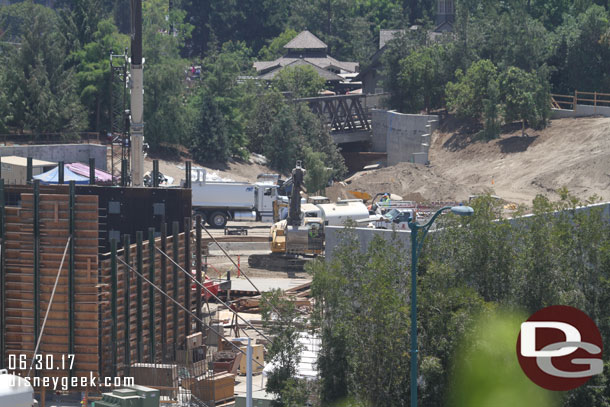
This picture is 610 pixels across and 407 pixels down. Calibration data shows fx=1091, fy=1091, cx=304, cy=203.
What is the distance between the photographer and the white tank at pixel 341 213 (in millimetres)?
53125

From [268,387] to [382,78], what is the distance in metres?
77.8

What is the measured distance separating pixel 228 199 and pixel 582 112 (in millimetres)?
29409

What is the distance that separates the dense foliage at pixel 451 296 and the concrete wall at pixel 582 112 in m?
52.0

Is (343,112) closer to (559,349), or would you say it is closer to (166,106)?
(166,106)

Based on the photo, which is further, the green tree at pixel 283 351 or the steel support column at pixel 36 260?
the steel support column at pixel 36 260

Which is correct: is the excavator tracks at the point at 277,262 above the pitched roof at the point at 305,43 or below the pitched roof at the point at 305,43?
below

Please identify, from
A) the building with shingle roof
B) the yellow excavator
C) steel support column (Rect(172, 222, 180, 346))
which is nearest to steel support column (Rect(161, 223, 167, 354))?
steel support column (Rect(172, 222, 180, 346))

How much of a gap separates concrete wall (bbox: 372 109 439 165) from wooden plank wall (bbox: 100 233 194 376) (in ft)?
164

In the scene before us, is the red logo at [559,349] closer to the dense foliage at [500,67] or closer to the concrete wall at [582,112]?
the dense foliage at [500,67]

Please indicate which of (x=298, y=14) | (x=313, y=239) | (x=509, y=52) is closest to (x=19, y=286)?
(x=313, y=239)

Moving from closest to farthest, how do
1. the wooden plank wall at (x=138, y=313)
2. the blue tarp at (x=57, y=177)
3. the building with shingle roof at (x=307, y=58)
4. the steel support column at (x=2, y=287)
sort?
the steel support column at (x=2, y=287)
the wooden plank wall at (x=138, y=313)
the blue tarp at (x=57, y=177)
the building with shingle roof at (x=307, y=58)

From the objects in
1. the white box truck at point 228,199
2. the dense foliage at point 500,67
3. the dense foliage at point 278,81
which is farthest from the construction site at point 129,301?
the dense foliage at point 500,67

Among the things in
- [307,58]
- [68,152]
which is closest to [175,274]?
[68,152]

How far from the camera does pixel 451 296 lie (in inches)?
942
